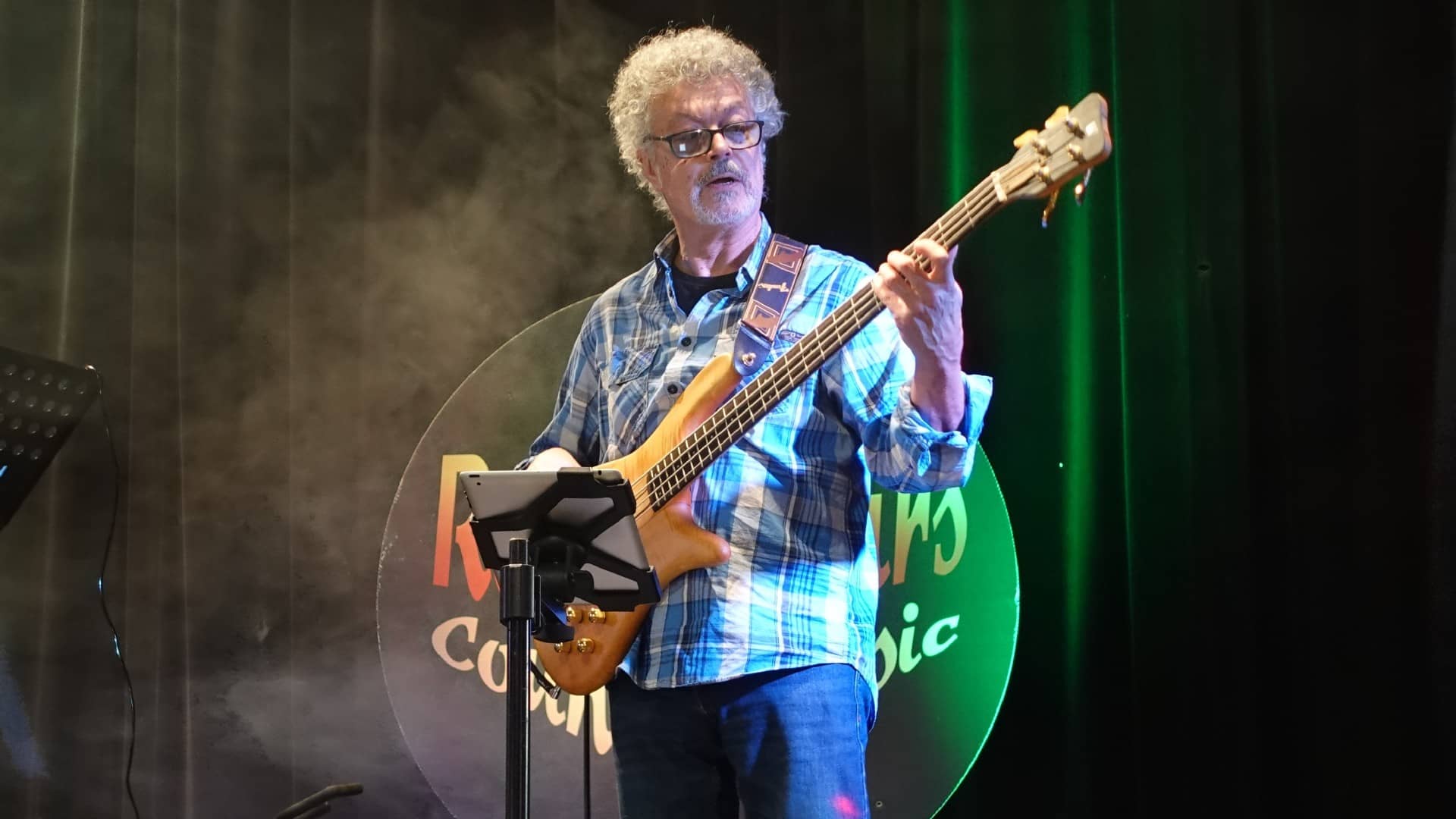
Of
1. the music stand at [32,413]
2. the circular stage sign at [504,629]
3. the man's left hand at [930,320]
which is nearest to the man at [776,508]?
the man's left hand at [930,320]

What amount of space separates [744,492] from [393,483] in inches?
55.0

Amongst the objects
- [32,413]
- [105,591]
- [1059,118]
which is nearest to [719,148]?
[1059,118]

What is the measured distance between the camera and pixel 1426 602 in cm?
197

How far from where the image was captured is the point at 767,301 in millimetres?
1930

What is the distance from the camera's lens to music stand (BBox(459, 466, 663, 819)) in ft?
5.14

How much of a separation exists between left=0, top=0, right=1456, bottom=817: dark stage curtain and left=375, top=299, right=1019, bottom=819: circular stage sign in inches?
5.2

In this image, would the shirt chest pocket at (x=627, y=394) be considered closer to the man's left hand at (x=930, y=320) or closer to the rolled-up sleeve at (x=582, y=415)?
the rolled-up sleeve at (x=582, y=415)

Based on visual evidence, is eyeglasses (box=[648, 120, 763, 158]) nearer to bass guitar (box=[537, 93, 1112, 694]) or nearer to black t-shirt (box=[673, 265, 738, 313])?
black t-shirt (box=[673, 265, 738, 313])

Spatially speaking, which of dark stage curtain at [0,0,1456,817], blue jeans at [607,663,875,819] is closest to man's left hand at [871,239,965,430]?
blue jeans at [607,663,875,819]

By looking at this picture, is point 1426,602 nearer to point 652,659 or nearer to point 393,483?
point 652,659

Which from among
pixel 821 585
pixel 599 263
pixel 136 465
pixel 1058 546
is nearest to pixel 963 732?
pixel 1058 546

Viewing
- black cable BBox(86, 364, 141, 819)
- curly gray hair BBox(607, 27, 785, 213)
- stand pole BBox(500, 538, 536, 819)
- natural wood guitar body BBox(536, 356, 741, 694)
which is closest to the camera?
stand pole BBox(500, 538, 536, 819)

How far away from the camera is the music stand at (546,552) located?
61.7 inches

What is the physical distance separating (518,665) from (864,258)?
1327 mm
